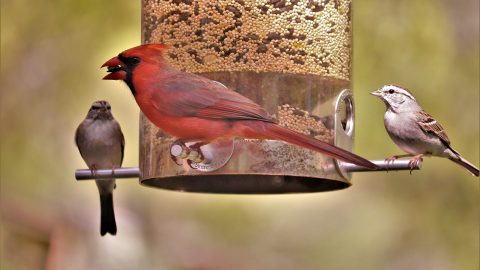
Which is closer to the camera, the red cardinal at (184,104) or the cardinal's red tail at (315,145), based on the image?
the cardinal's red tail at (315,145)

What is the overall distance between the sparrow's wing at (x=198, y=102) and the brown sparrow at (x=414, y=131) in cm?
224

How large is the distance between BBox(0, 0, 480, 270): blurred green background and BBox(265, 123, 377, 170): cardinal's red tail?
3.81 metres

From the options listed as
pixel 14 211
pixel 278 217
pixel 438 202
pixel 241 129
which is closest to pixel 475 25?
pixel 438 202

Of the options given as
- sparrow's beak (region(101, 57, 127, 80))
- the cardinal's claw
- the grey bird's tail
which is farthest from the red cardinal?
the grey bird's tail

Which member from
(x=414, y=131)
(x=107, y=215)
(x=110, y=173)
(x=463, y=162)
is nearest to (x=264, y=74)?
(x=110, y=173)

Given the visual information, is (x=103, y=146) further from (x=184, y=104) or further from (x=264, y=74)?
(x=184, y=104)

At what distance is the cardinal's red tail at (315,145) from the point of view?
6.38m

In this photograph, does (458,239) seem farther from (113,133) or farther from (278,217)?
(113,133)

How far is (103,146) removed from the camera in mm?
10008

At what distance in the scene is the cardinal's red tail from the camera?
6.38m

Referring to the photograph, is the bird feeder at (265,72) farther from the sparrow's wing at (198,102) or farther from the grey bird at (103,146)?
the grey bird at (103,146)

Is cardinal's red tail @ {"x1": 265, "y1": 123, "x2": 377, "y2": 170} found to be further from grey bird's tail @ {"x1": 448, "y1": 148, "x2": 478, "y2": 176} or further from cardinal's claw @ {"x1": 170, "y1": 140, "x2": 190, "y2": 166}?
grey bird's tail @ {"x1": 448, "y1": 148, "x2": 478, "y2": 176}

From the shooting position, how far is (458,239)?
34.7ft

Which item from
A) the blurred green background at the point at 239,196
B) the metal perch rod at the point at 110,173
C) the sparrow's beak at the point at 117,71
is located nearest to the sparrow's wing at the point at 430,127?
the blurred green background at the point at 239,196
